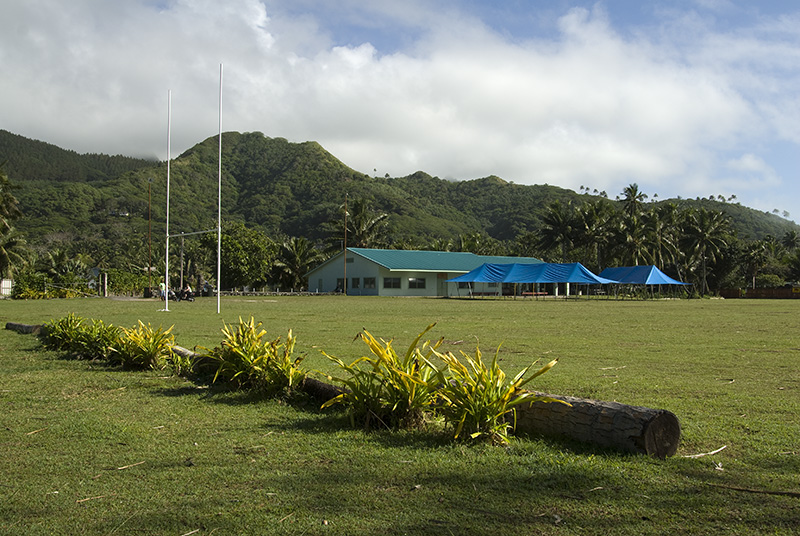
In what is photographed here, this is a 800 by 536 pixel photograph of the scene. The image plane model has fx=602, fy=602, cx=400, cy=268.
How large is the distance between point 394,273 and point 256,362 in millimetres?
48331

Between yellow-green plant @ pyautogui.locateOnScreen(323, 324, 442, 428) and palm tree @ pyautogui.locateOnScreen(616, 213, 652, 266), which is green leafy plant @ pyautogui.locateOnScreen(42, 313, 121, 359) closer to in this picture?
yellow-green plant @ pyautogui.locateOnScreen(323, 324, 442, 428)

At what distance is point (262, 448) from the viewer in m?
4.49

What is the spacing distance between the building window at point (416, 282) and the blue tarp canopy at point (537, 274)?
8815mm

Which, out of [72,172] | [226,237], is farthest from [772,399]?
[72,172]

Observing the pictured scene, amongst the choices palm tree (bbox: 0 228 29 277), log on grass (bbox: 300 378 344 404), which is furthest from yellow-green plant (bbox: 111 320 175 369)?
palm tree (bbox: 0 228 29 277)

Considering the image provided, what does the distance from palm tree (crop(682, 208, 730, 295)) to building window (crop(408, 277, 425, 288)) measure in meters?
37.6

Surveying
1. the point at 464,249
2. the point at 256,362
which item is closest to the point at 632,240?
the point at 464,249

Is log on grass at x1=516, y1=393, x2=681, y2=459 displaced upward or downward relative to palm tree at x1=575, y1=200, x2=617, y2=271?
downward

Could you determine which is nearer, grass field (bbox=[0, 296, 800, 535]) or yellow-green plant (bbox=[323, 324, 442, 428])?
grass field (bbox=[0, 296, 800, 535])

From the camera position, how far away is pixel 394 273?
54812mm

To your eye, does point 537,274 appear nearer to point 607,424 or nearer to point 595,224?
point 595,224

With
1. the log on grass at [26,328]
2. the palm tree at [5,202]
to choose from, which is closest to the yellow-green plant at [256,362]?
the log on grass at [26,328]

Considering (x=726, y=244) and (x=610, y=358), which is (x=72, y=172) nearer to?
(x=726, y=244)

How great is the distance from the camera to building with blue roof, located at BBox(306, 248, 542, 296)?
54344 millimetres
